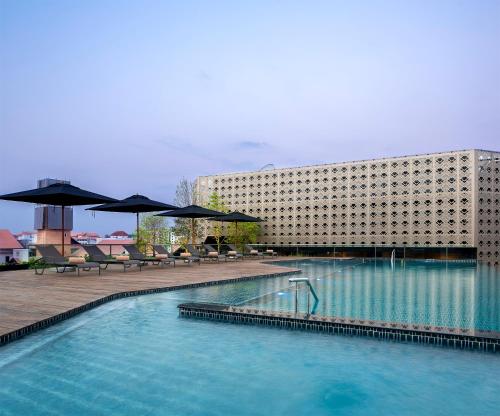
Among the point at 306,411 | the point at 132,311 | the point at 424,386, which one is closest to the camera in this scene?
the point at 306,411

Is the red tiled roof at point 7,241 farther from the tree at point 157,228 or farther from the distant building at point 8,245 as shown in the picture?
the tree at point 157,228

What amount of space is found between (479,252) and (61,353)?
1848cm

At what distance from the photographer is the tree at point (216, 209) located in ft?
80.8

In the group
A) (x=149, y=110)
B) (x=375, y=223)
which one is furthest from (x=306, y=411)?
(x=149, y=110)

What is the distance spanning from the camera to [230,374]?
3701 mm

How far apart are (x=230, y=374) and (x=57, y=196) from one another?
8.03m

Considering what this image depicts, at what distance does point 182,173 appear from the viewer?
31562 mm

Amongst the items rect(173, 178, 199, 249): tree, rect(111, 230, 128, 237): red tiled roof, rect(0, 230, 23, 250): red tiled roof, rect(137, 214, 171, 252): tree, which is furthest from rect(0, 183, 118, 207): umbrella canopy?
rect(111, 230, 128, 237): red tiled roof

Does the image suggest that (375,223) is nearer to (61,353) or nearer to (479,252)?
(479,252)

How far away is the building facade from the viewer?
1862 cm

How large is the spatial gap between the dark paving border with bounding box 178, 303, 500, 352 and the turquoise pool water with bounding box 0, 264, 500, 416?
0.44ft

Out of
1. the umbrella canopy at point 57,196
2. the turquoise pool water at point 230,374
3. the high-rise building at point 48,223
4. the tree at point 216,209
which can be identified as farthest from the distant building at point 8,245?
the turquoise pool water at point 230,374

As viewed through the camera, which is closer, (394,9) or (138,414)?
(138,414)

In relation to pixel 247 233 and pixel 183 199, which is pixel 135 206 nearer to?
pixel 247 233
